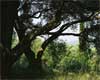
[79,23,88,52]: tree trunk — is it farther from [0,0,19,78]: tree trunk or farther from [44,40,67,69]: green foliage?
[0,0,19,78]: tree trunk

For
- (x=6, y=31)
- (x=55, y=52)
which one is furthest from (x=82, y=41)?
(x=6, y=31)

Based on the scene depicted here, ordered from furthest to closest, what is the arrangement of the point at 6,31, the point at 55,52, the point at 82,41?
the point at 82,41 → the point at 55,52 → the point at 6,31

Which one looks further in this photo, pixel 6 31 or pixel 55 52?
pixel 55 52

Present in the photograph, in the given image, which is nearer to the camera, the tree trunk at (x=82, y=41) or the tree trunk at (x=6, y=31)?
the tree trunk at (x=6, y=31)

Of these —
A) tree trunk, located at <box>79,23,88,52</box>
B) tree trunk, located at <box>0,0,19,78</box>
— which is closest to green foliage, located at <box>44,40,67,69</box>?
tree trunk, located at <box>79,23,88,52</box>

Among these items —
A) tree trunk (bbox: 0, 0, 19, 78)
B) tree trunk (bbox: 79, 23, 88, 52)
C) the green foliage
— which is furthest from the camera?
tree trunk (bbox: 79, 23, 88, 52)

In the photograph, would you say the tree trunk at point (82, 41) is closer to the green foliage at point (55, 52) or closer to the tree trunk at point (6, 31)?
the green foliage at point (55, 52)

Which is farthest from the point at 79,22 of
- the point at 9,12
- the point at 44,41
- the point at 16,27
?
the point at 9,12

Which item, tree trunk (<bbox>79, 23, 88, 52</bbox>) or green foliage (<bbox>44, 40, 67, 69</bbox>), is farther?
tree trunk (<bbox>79, 23, 88, 52</bbox>)

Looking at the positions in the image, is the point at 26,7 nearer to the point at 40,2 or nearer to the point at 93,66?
the point at 40,2

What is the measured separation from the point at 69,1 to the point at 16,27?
1264 mm

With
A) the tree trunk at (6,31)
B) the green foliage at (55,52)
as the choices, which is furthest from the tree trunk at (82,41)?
the tree trunk at (6,31)

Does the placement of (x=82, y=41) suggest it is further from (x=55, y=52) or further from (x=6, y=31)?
(x=6, y=31)

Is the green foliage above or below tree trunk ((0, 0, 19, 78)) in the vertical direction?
below
